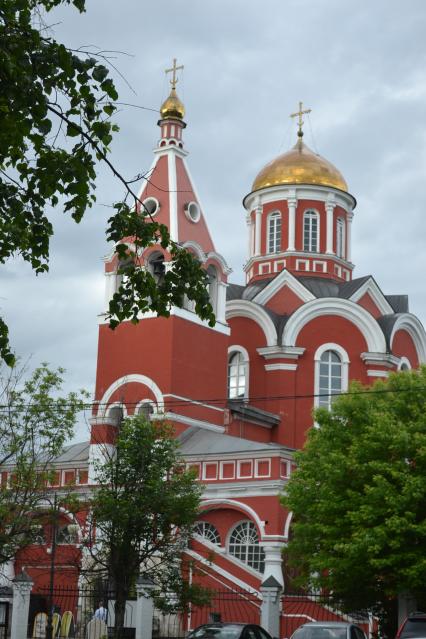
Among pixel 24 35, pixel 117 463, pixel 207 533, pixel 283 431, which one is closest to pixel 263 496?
pixel 207 533

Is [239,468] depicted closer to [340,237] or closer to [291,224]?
[291,224]

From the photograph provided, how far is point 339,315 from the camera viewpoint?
1480 inches

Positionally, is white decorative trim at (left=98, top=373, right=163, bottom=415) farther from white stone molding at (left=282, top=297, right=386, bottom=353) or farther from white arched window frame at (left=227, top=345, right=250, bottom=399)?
white stone molding at (left=282, top=297, right=386, bottom=353)

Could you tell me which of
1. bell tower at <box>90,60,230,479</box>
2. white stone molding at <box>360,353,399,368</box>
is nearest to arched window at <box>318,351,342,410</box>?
white stone molding at <box>360,353,399,368</box>

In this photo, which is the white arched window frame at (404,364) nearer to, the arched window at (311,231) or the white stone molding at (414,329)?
the white stone molding at (414,329)

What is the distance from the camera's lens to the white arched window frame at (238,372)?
123 ft

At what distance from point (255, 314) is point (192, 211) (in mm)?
4812

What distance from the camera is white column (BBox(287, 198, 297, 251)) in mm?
40781

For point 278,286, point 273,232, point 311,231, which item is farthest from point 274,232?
point 278,286

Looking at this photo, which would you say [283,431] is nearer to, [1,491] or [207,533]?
[207,533]

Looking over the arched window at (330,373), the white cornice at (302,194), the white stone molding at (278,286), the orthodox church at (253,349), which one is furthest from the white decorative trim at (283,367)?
the white cornice at (302,194)

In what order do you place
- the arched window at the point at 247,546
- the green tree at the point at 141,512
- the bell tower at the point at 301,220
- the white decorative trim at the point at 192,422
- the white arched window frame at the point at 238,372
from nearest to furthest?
the green tree at the point at 141,512 < the arched window at the point at 247,546 < the white decorative trim at the point at 192,422 < the white arched window frame at the point at 238,372 < the bell tower at the point at 301,220

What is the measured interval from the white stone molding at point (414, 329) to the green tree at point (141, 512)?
701 inches

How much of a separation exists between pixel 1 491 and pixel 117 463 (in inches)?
111
